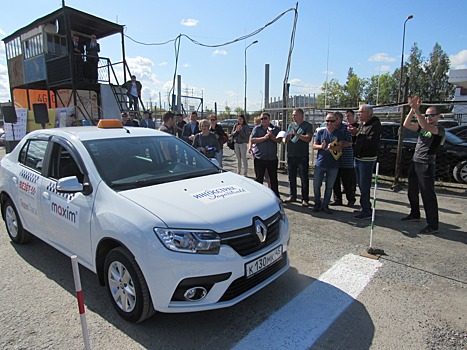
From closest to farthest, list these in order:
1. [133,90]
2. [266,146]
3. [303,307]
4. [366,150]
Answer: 1. [303,307]
2. [366,150]
3. [266,146]
4. [133,90]

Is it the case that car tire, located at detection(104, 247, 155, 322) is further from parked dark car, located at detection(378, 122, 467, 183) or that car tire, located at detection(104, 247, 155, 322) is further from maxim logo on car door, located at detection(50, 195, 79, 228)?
parked dark car, located at detection(378, 122, 467, 183)

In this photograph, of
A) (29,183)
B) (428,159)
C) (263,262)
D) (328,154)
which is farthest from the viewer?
(328,154)

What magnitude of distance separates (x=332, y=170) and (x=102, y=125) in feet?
13.0

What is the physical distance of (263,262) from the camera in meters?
2.77

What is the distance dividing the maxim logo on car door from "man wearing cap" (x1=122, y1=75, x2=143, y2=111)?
13936 millimetres

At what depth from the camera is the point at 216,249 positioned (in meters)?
2.49

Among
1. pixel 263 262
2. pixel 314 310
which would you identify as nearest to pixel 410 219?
pixel 314 310

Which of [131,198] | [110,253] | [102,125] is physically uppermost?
[102,125]

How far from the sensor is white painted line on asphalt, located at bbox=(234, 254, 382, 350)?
2.54 metres

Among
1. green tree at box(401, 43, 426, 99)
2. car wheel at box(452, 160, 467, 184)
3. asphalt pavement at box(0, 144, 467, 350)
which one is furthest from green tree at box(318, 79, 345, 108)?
asphalt pavement at box(0, 144, 467, 350)

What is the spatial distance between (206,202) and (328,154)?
3637mm

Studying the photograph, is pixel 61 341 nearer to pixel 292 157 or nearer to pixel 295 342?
pixel 295 342

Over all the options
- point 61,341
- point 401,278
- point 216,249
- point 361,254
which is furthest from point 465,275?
point 61,341

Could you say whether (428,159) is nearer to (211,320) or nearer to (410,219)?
(410,219)
